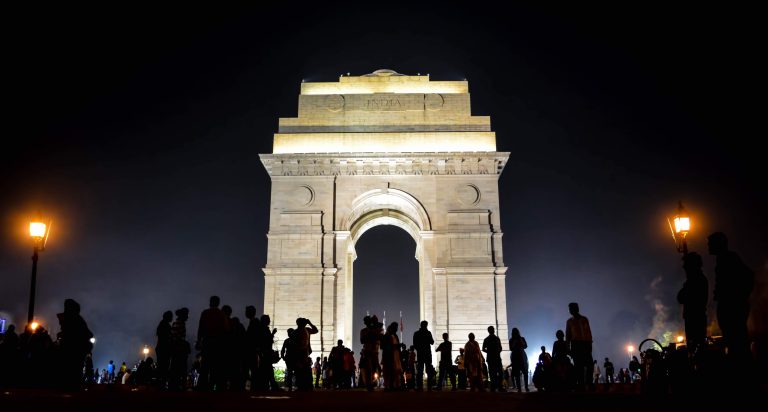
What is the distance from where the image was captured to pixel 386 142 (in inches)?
1191

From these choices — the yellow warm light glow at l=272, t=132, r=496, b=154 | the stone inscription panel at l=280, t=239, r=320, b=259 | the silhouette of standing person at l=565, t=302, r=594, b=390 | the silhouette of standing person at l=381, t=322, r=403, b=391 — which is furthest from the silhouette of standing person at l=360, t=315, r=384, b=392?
the yellow warm light glow at l=272, t=132, r=496, b=154

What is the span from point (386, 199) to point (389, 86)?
20.4 ft

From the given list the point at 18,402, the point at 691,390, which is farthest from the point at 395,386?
the point at 18,402

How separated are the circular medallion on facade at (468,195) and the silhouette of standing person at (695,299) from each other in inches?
765

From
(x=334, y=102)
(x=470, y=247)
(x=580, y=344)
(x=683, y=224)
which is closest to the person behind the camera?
(x=580, y=344)

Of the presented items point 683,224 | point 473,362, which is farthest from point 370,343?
point 683,224

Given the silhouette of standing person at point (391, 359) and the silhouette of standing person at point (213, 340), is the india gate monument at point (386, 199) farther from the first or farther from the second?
the silhouette of standing person at point (213, 340)

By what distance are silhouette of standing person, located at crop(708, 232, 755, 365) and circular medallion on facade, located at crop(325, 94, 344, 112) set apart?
81.0 feet

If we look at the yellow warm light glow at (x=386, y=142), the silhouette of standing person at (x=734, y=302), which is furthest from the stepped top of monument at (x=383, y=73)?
the silhouette of standing person at (x=734, y=302)

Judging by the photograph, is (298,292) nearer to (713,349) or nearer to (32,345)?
(32,345)

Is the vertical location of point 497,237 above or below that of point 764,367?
above

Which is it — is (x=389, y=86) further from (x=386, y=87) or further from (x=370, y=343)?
(x=370, y=343)

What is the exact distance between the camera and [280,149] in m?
30.2

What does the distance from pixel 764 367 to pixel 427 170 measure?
1979 cm
